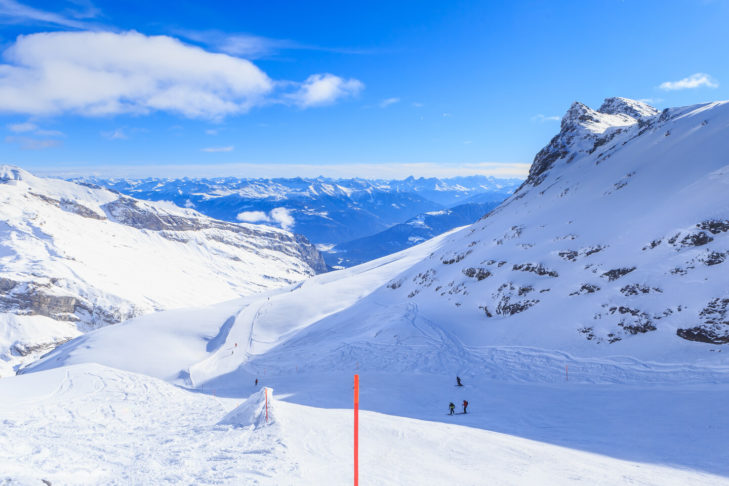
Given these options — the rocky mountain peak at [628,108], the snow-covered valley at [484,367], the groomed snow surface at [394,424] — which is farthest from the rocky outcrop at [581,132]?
the groomed snow surface at [394,424]

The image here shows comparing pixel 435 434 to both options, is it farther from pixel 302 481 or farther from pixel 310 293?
pixel 310 293

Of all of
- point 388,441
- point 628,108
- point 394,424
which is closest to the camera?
point 388,441

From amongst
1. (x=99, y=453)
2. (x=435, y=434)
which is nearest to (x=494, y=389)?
(x=435, y=434)

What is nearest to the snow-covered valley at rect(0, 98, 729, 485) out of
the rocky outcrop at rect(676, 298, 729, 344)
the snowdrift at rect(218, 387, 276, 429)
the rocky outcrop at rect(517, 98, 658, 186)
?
the rocky outcrop at rect(676, 298, 729, 344)

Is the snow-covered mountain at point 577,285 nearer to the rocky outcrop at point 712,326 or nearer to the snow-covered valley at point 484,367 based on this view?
the rocky outcrop at point 712,326

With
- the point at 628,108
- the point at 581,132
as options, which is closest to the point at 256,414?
the point at 581,132

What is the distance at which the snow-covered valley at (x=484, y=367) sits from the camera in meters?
13.7

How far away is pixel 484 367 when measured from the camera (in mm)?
31609

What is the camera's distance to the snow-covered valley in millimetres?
13703

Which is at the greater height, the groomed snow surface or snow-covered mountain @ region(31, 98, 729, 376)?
snow-covered mountain @ region(31, 98, 729, 376)

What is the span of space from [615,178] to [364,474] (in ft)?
176

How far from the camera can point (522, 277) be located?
135ft

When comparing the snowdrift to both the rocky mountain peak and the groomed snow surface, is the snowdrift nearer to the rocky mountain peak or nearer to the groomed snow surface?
the groomed snow surface

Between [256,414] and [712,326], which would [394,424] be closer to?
[256,414]
